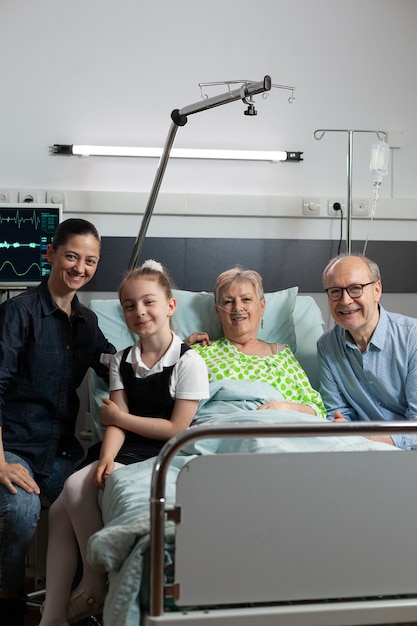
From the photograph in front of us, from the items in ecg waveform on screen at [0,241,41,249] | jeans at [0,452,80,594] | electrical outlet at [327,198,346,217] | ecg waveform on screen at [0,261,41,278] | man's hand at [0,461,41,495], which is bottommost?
jeans at [0,452,80,594]

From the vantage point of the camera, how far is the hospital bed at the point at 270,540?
1.88 meters

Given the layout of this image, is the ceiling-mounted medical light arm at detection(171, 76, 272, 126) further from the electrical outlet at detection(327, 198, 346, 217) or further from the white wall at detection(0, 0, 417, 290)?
the electrical outlet at detection(327, 198, 346, 217)

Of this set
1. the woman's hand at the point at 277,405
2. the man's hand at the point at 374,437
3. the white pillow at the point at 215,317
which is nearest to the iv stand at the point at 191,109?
the white pillow at the point at 215,317

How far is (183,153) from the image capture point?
420 cm

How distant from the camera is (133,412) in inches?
112

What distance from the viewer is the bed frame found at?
189 centimetres

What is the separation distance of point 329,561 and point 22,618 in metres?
1.21

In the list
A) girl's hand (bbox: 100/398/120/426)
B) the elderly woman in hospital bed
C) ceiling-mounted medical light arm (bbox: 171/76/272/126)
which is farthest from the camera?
the elderly woman in hospital bed

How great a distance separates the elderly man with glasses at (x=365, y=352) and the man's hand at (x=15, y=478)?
1.13m

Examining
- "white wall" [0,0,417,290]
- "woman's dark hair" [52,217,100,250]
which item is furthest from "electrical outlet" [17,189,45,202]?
"woman's dark hair" [52,217,100,250]

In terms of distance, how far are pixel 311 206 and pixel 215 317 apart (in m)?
1.06

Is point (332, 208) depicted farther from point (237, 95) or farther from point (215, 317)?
point (237, 95)

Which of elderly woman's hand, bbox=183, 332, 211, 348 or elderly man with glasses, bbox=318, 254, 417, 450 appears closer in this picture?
elderly man with glasses, bbox=318, 254, 417, 450

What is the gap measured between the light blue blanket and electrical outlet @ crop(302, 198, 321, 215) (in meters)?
1.48
